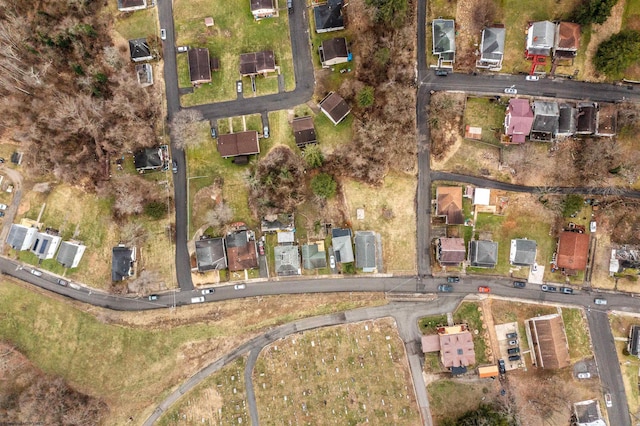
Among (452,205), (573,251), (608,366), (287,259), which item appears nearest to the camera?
(573,251)

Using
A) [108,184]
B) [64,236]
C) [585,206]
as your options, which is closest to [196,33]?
[108,184]

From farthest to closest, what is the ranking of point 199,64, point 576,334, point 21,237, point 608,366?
point 21,237, point 199,64, point 576,334, point 608,366

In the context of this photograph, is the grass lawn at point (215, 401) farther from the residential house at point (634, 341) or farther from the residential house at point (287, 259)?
the residential house at point (634, 341)

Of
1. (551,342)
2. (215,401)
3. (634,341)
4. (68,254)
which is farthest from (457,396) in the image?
(68,254)

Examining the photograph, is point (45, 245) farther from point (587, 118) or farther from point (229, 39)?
point (587, 118)

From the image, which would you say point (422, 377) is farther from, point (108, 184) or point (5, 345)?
point (5, 345)

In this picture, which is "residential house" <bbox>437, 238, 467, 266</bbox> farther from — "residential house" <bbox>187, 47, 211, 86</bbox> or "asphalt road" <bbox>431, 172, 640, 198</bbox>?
"residential house" <bbox>187, 47, 211, 86</bbox>
